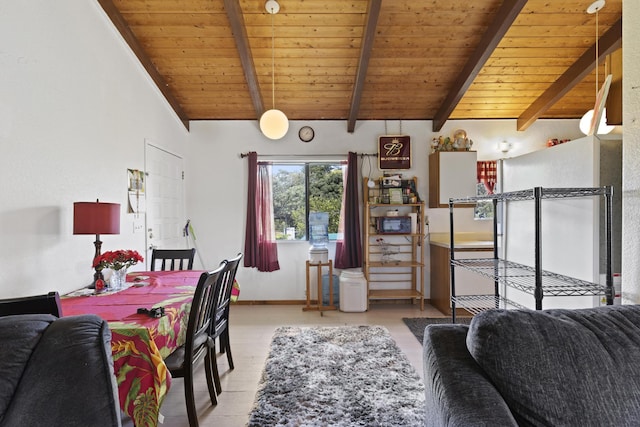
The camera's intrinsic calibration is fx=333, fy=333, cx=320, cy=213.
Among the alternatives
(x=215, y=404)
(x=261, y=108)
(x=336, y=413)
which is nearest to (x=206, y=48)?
(x=261, y=108)

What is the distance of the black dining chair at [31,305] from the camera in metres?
→ 1.25

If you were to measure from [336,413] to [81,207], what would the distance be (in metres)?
2.12

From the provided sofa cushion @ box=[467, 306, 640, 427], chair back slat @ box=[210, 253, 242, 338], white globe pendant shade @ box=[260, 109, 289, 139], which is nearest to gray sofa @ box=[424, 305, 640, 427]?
sofa cushion @ box=[467, 306, 640, 427]

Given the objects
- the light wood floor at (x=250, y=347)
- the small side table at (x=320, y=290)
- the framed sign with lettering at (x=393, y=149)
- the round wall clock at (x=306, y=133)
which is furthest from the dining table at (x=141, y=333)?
the framed sign with lettering at (x=393, y=149)

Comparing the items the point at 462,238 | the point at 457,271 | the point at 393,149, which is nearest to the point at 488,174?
the point at 462,238

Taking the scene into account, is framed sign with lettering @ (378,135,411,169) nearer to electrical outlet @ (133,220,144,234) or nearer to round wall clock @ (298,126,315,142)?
round wall clock @ (298,126,315,142)

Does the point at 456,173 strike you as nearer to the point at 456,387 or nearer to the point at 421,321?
the point at 421,321

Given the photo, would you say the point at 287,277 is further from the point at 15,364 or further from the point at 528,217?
the point at 15,364

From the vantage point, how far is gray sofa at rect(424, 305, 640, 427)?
0.91 meters

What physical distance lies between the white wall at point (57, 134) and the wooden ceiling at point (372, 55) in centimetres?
52

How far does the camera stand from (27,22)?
81.9 inches

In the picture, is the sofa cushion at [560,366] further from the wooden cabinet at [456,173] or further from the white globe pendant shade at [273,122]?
the wooden cabinet at [456,173]

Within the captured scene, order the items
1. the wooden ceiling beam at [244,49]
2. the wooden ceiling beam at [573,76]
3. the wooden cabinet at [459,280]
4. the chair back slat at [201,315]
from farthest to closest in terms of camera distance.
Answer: the wooden cabinet at [459,280] < the wooden ceiling beam at [573,76] < the wooden ceiling beam at [244,49] < the chair back slat at [201,315]

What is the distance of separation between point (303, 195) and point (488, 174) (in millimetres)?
2581
